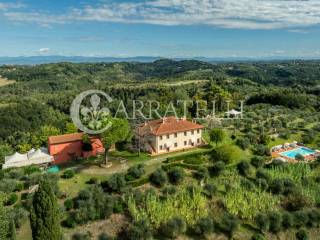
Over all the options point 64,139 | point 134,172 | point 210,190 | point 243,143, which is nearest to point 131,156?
point 134,172

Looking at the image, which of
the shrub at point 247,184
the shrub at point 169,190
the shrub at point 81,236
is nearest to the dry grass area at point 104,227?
the shrub at point 81,236

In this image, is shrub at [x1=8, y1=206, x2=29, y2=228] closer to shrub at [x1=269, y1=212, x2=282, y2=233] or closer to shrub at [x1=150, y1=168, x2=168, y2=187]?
shrub at [x1=150, y1=168, x2=168, y2=187]

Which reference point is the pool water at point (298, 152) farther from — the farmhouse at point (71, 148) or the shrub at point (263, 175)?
the farmhouse at point (71, 148)

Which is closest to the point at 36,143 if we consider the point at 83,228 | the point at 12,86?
the point at 83,228

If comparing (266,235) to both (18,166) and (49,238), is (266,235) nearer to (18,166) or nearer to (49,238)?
(49,238)

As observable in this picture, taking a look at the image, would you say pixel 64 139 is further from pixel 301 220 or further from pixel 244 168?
pixel 301 220

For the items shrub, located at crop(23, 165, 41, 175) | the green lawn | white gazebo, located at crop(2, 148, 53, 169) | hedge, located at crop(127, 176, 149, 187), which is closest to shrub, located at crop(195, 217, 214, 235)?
hedge, located at crop(127, 176, 149, 187)
